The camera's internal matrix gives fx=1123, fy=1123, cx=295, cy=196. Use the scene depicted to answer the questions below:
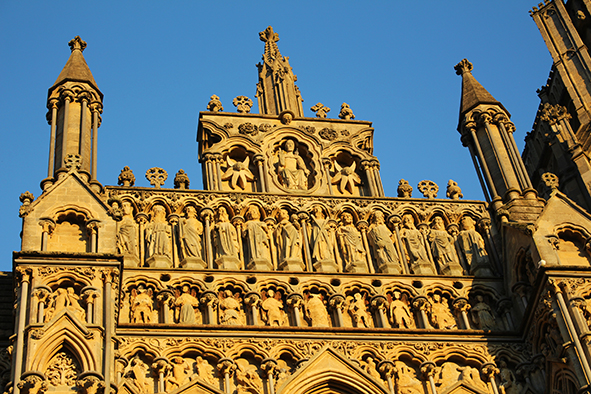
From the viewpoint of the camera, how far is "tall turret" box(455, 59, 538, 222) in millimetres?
18656

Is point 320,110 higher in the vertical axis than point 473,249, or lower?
higher

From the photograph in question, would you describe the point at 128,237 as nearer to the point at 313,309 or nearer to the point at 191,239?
the point at 191,239

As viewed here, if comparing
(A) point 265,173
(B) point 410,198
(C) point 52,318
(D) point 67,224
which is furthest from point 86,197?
(B) point 410,198

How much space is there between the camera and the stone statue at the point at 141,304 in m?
15.6

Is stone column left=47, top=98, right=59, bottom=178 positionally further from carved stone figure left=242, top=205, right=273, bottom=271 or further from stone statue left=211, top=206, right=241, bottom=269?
carved stone figure left=242, top=205, right=273, bottom=271

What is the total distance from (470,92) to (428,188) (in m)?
2.52

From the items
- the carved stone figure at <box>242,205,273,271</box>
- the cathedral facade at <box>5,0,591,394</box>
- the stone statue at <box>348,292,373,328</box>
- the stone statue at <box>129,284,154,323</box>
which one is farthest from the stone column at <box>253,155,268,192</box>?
the stone statue at <box>129,284,154,323</box>

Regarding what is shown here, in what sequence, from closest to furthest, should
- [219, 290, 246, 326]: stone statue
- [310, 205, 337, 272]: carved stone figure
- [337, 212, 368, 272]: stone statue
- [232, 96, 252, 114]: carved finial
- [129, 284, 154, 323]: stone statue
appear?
[129, 284, 154, 323]: stone statue, [219, 290, 246, 326]: stone statue, [310, 205, 337, 272]: carved stone figure, [337, 212, 368, 272]: stone statue, [232, 96, 252, 114]: carved finial

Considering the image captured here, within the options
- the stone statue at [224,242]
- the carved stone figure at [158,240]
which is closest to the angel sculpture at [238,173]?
the stone statue at [224,242]

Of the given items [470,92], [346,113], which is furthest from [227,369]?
[470,92]

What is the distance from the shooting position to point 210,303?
626 inches

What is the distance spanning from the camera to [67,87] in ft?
59.9

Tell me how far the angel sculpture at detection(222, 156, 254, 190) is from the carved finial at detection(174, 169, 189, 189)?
91cm

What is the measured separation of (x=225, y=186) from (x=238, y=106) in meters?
1.98
